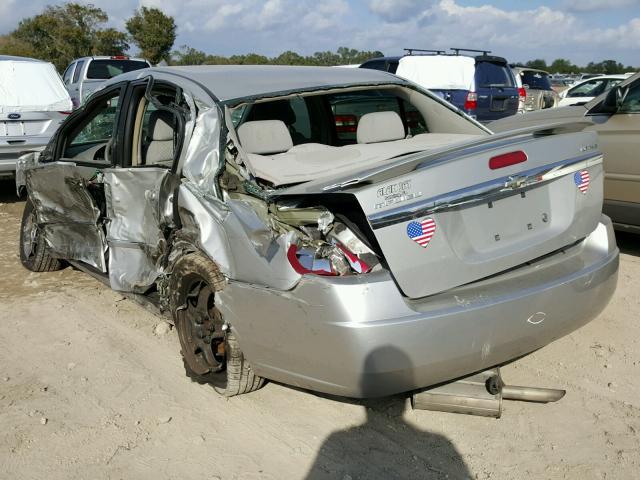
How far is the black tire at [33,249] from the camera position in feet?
18.2

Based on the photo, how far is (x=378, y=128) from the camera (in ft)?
13.2

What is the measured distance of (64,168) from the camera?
14.9 ft

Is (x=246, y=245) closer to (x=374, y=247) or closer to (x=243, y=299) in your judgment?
(x=243, y=299)

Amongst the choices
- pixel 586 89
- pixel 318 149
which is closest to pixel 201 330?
pixel 318 149

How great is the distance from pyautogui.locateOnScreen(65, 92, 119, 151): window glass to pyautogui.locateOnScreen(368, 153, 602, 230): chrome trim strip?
2.39 meters

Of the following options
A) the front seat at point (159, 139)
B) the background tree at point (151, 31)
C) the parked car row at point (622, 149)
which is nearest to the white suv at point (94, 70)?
the front seat at point (159, 139)

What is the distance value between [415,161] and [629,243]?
4349 millimetres

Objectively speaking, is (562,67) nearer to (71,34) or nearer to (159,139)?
(71,34)

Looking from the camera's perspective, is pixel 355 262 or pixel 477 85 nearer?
pixel 355 262

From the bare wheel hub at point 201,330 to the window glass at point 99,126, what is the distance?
56.7 inches

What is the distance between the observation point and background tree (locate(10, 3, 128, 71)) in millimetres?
37312

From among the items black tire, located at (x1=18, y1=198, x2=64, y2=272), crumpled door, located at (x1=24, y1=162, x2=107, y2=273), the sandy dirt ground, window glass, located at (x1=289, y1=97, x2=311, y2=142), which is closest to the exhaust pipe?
the sandy dirt ground

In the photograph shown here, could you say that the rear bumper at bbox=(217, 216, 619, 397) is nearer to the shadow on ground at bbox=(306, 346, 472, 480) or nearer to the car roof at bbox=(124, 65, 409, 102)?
the shadow on ground at bbox=(306, 346, 472, 480)

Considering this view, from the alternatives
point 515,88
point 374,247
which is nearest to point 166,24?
point 515,88
